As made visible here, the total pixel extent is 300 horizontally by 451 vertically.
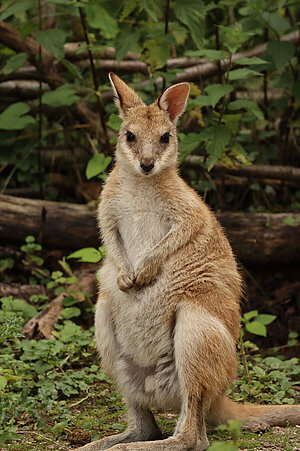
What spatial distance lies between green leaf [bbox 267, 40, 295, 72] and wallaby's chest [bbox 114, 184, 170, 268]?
8.81 ft

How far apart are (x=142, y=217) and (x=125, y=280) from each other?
40 cm

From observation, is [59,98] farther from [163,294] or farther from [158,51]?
[163,294]

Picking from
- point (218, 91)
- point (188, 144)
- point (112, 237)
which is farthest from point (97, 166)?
point (112, 237)

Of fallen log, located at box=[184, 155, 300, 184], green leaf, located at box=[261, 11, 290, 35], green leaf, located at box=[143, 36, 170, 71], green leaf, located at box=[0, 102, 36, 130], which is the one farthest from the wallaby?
fallen log, located at box=[184, 155, 300, 184]

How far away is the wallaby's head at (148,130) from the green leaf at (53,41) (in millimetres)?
1833

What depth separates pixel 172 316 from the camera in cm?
393

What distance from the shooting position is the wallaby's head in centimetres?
408

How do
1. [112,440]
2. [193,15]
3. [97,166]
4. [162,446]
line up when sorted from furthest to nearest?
[97,166] → [193,15] → [112,440] → [162,446]

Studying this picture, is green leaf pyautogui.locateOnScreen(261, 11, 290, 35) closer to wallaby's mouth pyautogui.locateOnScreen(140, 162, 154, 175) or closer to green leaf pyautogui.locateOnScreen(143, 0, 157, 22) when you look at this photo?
green leaf pyautogui.locateOnScreen(143, 0, 157, 22)

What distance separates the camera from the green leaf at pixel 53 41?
5.99 meters

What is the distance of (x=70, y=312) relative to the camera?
5.76m

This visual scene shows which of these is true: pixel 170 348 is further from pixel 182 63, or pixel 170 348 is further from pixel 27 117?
pixel 182 63

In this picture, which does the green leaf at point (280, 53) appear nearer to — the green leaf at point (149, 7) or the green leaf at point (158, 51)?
the green leaf at point (158, 51)

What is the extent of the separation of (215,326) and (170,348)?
315 mm
